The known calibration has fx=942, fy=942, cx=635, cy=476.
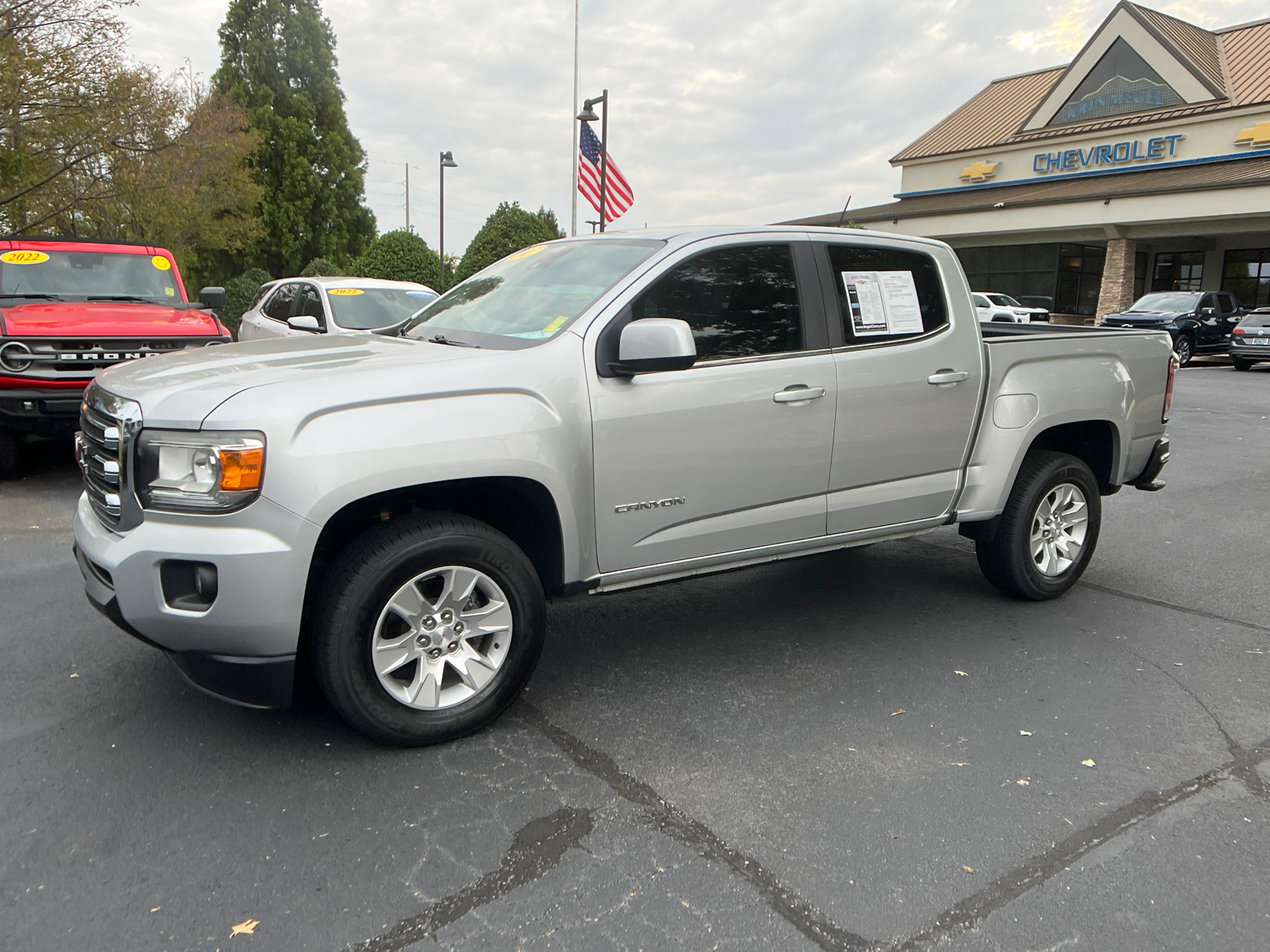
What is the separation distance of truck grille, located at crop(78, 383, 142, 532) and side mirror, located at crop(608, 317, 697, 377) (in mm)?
1647

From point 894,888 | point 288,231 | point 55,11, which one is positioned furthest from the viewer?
point 288,231

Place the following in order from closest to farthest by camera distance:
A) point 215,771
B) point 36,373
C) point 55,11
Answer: point 215,771 → point 36,373 → point 55,11

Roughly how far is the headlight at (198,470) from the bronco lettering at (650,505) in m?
1.30

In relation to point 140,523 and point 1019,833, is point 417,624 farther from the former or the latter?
point 1019,833

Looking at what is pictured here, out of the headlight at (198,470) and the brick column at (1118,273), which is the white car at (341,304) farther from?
the brick column at (1118,273)

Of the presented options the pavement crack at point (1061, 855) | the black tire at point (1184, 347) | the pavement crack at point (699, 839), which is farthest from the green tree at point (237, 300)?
the pavement crack at point (1061, 855)

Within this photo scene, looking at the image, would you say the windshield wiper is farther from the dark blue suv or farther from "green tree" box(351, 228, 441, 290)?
the dark blue suv

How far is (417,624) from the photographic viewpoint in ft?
10.8

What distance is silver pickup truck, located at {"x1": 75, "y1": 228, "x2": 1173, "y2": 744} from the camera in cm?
298

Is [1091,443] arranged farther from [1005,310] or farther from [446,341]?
[1005,310]

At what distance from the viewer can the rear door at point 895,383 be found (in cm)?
418

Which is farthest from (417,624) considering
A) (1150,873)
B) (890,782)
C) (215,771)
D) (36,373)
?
(36,373)

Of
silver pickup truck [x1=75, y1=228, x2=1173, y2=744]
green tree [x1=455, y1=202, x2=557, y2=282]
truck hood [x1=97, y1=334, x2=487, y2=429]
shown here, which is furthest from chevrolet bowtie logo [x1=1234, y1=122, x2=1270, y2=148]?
truck hood [x1=97, y1=334, x2=487, y2=429]

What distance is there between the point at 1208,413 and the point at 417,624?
1368 cm
